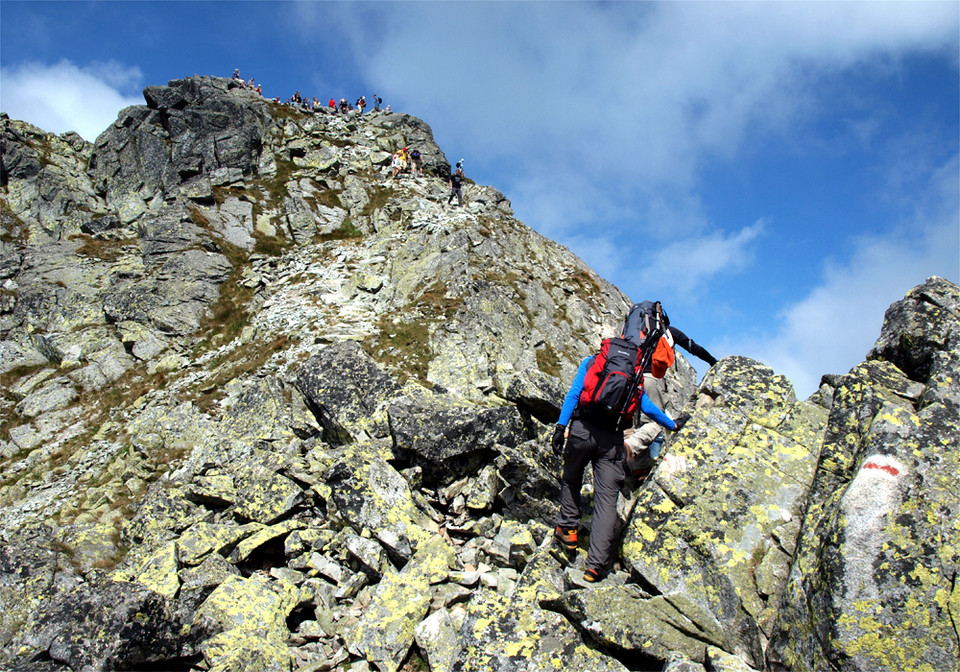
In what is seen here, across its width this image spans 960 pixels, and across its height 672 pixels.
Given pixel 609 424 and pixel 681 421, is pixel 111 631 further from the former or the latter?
pixel 681 421

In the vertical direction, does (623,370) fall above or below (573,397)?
above

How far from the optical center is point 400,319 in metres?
24.5

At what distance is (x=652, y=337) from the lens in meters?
9.32

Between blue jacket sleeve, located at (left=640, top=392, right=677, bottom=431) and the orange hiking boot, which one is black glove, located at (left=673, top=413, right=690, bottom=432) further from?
the orange hiking boot

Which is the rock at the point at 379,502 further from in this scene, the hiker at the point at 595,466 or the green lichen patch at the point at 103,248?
the green lichen patch at the point at 103,248

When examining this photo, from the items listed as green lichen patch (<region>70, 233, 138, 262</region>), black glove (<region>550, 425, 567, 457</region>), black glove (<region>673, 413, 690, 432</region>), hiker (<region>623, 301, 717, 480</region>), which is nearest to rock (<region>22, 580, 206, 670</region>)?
black glove (<region>550, 425, 567, 457</region>)

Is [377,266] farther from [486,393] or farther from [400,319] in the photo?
[486,393]

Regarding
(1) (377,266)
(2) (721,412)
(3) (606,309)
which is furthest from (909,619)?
(1) (377,266)

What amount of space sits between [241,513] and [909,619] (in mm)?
12557

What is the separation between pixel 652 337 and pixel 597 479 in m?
2.78

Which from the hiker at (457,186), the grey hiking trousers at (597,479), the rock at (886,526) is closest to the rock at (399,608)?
the grey hiking trousers at (597,479)

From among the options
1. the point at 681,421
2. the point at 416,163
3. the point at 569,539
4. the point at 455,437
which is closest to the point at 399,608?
the point at 569,539

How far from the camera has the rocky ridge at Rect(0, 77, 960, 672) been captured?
264 inches

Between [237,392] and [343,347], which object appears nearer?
[343,347]
